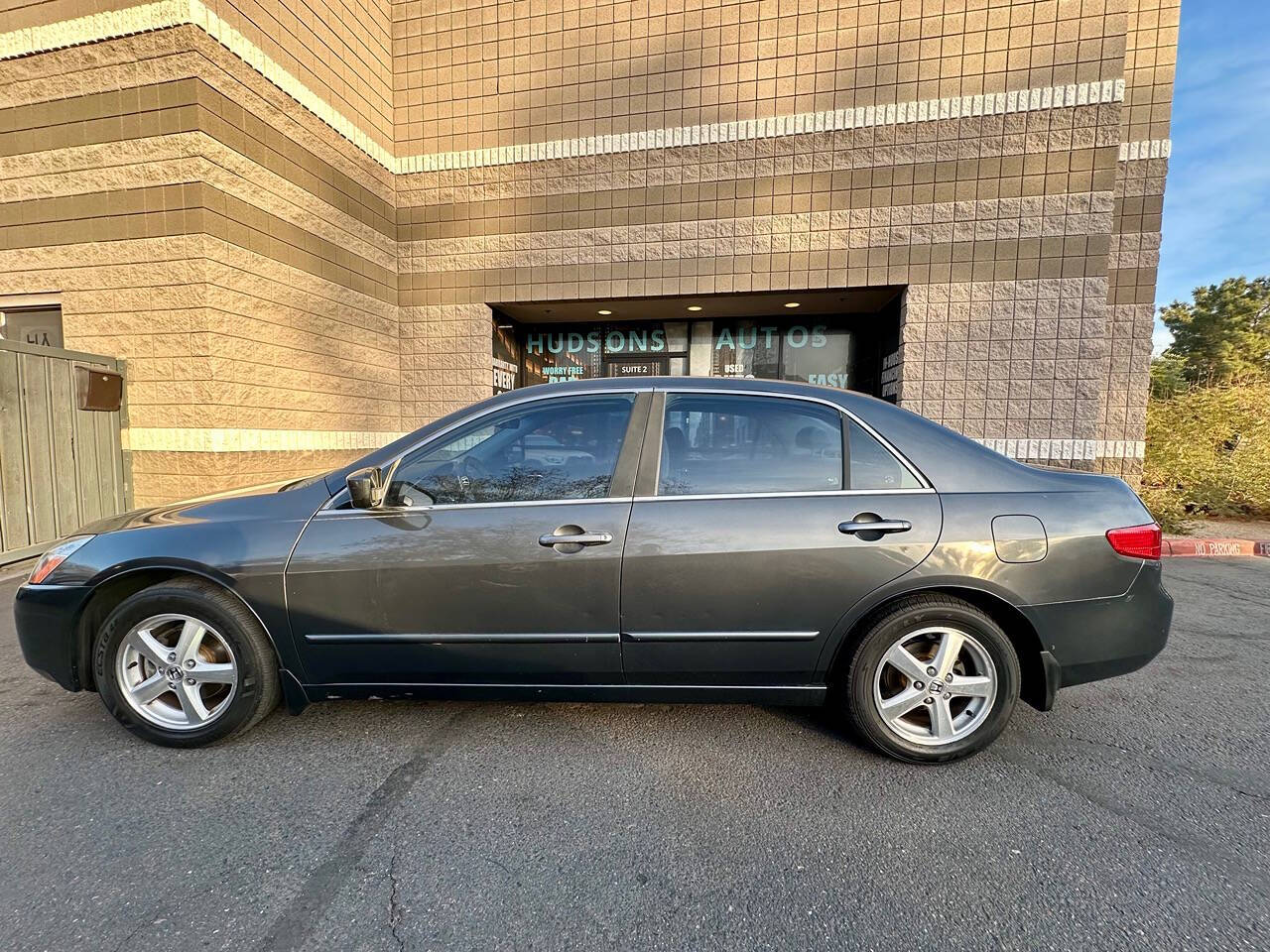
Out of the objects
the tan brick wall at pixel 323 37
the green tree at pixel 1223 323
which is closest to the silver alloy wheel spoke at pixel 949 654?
the tan brick wall at pixel 323 37

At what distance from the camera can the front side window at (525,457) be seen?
2.46m

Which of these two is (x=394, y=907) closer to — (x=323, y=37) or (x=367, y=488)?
(x=367, y=488)

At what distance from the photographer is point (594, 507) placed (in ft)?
7.81

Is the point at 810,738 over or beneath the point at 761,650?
beneath

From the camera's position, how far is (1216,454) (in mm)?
8219

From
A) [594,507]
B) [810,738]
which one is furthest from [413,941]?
[810,738]

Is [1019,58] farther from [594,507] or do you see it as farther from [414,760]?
[414,760]

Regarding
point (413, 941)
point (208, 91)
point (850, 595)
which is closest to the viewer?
point (413, 941)

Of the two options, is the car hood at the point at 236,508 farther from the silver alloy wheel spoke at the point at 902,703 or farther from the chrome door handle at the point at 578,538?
the silver alloy wheel spoke at the point at 902,703

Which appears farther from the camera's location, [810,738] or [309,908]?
[810,738]

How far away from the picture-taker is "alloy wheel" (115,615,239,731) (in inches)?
97.7

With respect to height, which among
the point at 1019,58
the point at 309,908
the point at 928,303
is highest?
the point at 1019,58

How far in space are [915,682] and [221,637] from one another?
3.07 m

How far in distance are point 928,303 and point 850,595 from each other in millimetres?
7312
